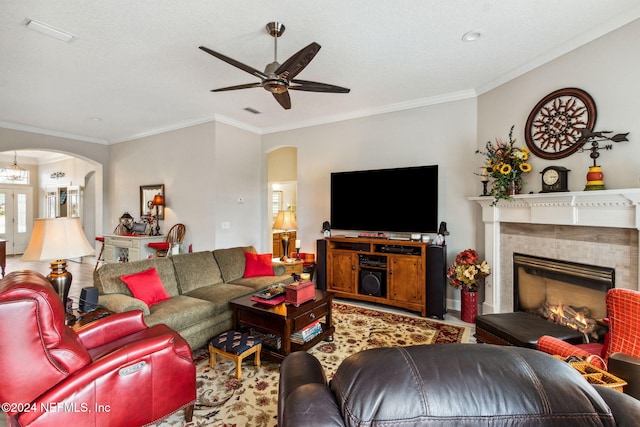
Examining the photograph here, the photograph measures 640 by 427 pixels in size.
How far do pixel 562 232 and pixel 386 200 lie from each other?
6.81ft

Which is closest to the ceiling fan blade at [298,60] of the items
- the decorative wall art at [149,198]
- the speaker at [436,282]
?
the speaker at [436,282]

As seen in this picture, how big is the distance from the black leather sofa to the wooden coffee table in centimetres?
184

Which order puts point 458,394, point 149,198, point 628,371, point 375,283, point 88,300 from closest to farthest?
point 458,394, point 628,371, point 88,300, point 375,283, point 149,198

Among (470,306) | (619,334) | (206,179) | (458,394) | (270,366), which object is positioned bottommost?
(270,366)

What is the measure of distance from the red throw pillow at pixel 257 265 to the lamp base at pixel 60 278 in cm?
200

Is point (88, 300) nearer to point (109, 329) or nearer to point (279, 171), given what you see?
point (109, 329)

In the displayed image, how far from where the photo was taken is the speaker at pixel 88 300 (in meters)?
2.48

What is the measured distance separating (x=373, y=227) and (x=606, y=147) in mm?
2698

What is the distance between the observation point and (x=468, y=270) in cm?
363

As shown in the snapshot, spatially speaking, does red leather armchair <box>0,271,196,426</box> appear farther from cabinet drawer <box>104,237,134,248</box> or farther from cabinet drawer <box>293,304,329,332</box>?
cabinet drawer <box>104,237,134,248</box>

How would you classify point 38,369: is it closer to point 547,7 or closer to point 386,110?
point 547,7

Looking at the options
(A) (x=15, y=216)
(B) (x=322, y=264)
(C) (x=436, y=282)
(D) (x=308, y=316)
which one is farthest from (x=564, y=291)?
(A) (x=15, y=216)

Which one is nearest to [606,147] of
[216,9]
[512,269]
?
[512,269]

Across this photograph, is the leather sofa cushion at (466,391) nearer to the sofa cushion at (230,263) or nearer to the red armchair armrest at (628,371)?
the red armchair armrest at (628,371)
